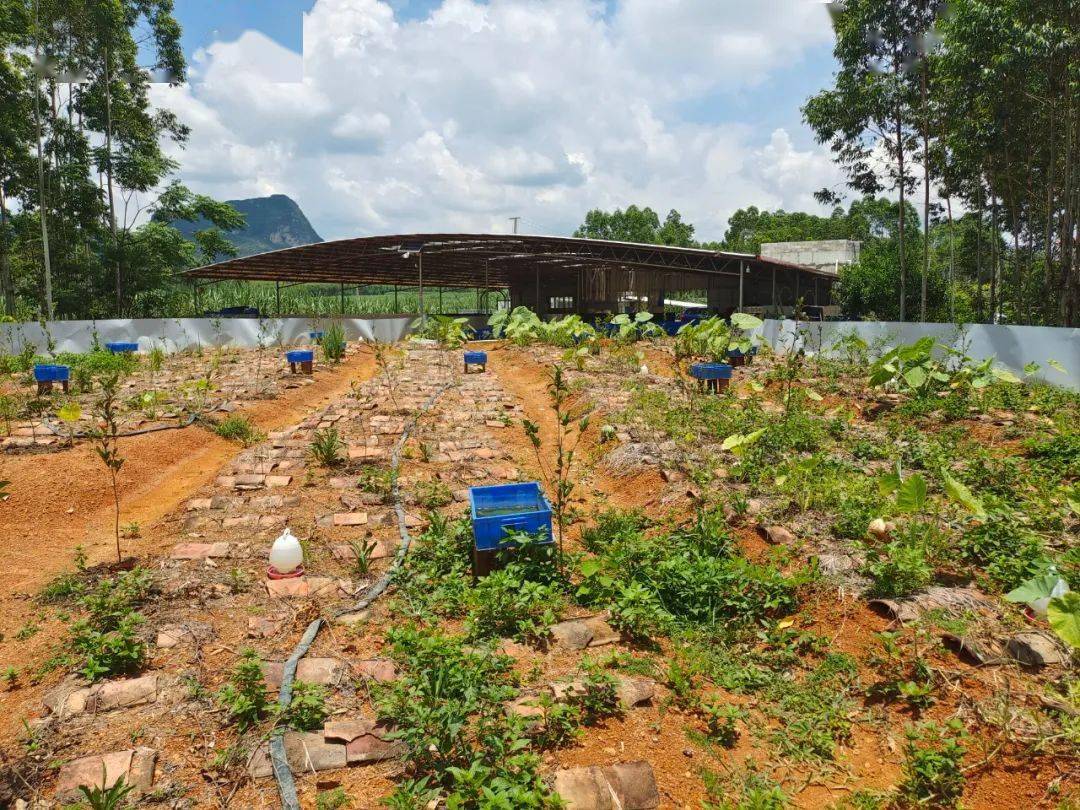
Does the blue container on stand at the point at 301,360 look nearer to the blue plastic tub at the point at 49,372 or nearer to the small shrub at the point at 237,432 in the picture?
the blue plastic tub at the point at 49,372

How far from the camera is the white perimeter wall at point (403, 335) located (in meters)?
9.50

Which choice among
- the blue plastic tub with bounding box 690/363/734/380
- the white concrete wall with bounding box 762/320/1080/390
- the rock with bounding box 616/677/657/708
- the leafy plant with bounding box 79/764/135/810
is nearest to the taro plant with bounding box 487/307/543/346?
the white concrete wall with bounding box 762/320/1080/390

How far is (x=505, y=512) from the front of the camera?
4.71 metres

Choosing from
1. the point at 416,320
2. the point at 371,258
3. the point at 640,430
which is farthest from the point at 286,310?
the point at 640,430

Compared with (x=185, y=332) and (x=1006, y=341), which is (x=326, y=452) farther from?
(x=185, y=332)

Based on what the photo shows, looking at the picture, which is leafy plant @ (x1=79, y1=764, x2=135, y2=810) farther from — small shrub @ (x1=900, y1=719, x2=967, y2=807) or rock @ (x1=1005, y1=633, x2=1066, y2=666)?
rock @ (x1=1005, y1=633, x2=1066, y2=666)

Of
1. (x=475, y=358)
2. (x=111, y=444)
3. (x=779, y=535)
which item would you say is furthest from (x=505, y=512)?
(x=475, y=358)

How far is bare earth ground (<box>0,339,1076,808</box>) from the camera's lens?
2.54 meters

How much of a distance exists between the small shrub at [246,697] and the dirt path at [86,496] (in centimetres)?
197

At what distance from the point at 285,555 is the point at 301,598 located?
0.40 meters

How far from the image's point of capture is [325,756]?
2.63 metres

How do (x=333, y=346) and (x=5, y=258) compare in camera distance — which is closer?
(x=333, y=346)

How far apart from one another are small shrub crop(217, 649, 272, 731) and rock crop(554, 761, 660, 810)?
1.47 m

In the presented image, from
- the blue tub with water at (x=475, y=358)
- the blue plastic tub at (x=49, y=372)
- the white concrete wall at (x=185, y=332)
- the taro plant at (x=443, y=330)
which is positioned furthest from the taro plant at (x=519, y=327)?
the blue plastic tub at (x=49, y=372)
